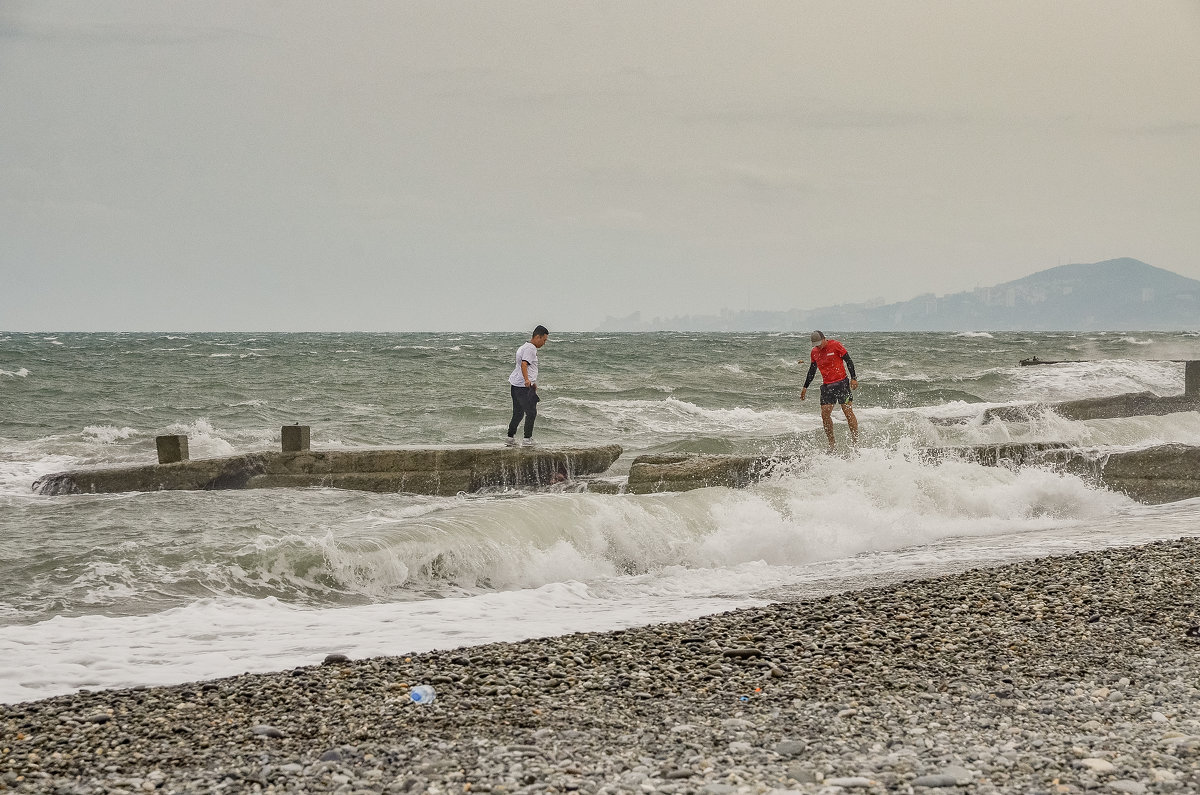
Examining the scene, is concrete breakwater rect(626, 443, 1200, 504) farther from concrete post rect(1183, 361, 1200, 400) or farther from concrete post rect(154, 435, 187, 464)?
concrete post rect(1183, 361, 1200, 400)

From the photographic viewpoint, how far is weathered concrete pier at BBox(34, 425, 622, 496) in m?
12.4

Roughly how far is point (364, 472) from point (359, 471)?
0.22ft

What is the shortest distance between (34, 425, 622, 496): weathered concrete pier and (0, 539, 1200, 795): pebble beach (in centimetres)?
679

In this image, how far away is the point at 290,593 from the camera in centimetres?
790

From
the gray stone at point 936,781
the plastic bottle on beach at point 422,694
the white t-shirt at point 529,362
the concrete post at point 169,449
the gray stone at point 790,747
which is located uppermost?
the white t-shirt at point 529,362

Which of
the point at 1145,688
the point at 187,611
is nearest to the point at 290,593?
the point at 187,611

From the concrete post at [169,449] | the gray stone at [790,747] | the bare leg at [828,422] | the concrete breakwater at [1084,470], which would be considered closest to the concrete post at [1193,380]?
the concrete breakwater at [1084,470]

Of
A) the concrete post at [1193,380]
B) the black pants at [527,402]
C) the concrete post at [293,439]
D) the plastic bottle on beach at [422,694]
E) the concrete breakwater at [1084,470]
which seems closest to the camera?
the plastic bottle on beach at [422,694]

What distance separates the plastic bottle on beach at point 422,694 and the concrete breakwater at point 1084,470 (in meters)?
6.90

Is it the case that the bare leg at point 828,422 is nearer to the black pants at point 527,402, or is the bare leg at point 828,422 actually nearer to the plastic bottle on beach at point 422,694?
the black pants at point 527,402

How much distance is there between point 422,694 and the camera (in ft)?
15.1

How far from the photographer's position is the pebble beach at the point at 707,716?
3588mm

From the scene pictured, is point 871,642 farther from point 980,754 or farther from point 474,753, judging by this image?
point 474,753

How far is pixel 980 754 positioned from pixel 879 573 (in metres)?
4.44
